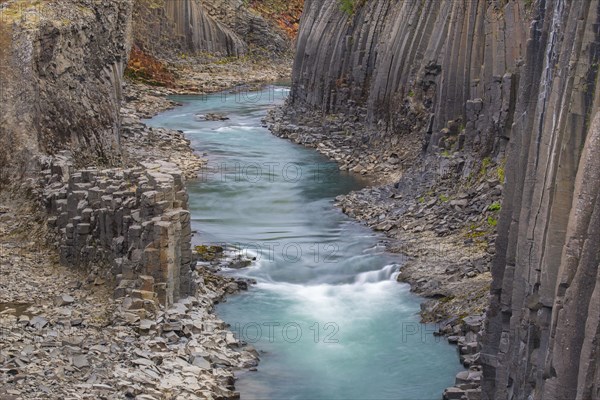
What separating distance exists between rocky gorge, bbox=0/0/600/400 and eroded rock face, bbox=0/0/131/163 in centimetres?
7

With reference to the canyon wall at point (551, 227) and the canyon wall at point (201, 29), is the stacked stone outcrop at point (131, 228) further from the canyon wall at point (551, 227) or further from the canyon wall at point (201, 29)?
the canyon wall at point (201, 29)

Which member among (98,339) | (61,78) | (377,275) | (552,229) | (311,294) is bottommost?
(311,294)

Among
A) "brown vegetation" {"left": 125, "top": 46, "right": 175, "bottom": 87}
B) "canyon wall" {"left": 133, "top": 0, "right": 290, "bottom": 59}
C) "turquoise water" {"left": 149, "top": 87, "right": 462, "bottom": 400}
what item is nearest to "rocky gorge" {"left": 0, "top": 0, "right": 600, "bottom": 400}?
"turquoise water" {"left": 149, "top": 87, "right": 462, "bottom": 400}

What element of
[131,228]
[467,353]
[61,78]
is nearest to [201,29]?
[61,78]

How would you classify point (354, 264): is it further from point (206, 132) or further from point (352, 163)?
point (206, 132)

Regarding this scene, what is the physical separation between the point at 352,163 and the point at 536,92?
26.5 meters

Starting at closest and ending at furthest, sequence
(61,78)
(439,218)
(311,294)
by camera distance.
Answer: (311,294) → (439,218) → (61,78)

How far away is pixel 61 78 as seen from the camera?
3550cm

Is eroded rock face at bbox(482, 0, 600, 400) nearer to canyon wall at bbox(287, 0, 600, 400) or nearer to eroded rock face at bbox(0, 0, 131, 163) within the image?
canyon wall at bbox(287, 0, 600, 400)

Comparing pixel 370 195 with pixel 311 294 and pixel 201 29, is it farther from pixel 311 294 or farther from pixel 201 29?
pixel 201 29

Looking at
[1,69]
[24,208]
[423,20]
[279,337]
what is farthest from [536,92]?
[423,20]

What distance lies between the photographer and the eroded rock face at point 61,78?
33.5 m

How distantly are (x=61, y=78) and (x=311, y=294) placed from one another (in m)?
12.3

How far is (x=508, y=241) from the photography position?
64.1 feet
